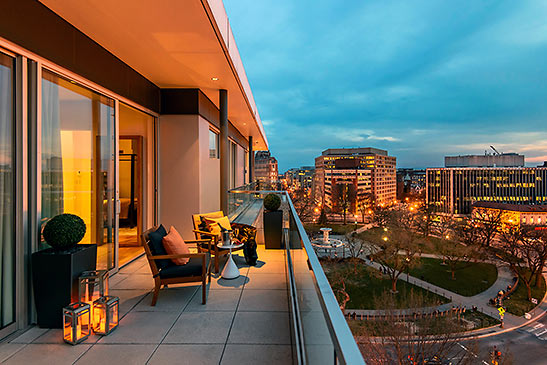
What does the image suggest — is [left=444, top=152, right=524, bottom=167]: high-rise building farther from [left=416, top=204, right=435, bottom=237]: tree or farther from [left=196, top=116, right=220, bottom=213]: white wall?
[left=196, top=116, right=220, bottom=213]: white wall

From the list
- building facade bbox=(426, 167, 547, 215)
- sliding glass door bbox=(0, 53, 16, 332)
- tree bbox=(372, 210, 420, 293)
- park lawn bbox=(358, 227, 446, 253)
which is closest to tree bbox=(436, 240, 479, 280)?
park lawn bbox=(358, 227, 446, 253)

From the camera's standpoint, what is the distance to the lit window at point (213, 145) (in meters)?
7.90

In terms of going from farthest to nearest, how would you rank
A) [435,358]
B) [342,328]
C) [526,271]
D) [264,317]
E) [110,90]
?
[526,271] < [435,358] < [110,90] < [264,317] < [342,328]

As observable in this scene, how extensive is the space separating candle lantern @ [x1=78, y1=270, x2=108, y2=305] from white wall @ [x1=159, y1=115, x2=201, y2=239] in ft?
11.5

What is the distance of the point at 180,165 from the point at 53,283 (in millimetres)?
3849

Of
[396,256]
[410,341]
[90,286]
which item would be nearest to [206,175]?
[90,286]

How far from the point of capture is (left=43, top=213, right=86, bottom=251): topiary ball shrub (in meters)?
2.92

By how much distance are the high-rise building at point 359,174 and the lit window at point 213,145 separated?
6819 cm

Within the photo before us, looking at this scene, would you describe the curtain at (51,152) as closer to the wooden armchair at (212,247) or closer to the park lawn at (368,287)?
the wooden armchair at (212,247)

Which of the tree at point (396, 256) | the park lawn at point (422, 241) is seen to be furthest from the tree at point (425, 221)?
the tree at point (396, 256)

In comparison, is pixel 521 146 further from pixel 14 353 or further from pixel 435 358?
pixel 14 353

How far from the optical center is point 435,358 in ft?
51.7

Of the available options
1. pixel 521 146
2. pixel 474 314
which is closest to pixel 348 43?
pixel 521 146

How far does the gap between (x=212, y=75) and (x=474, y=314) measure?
968 inches
